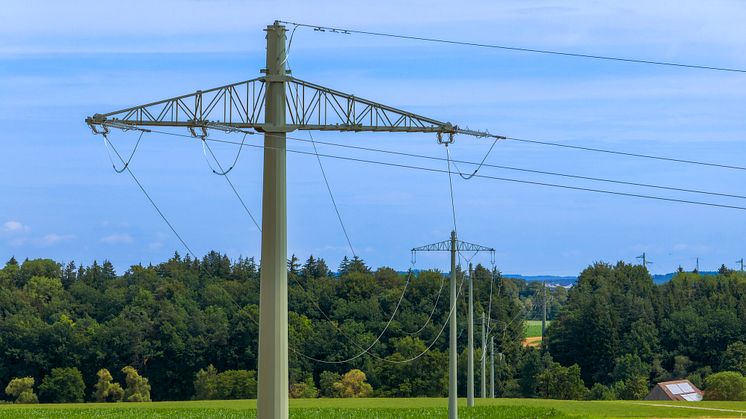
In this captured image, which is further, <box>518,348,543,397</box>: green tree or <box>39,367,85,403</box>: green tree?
<box>518,348,543,397</box>: green tree

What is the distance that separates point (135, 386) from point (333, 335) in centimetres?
2414

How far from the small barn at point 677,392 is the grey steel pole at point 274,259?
97.6 metres

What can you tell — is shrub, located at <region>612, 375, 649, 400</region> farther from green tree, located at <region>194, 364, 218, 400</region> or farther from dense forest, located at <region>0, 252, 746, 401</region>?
green tree, located at <region>194, 364, 218, 400</region>

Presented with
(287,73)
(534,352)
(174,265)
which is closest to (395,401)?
(534,352)

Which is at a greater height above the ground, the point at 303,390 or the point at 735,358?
the point at 735,358

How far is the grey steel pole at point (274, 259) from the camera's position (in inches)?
1241

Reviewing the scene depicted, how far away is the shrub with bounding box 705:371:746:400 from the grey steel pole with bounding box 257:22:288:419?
302 ft

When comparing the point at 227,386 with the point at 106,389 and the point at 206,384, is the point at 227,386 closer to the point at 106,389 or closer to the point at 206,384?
the point at 206,384

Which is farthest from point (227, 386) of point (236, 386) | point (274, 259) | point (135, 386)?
point (274, 259)

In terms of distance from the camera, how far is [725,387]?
397 ft

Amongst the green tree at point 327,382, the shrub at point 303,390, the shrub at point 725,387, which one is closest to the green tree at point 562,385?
the shrub at point 725,387

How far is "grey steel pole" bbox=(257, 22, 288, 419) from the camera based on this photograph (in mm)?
31516

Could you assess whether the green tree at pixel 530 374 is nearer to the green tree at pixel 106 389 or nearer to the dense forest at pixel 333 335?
the dense forest at pixel 333 335

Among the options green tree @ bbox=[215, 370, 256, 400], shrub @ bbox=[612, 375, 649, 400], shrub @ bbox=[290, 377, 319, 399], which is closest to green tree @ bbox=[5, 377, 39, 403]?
green tree @ bbox=[215, 370, 256, 400]
